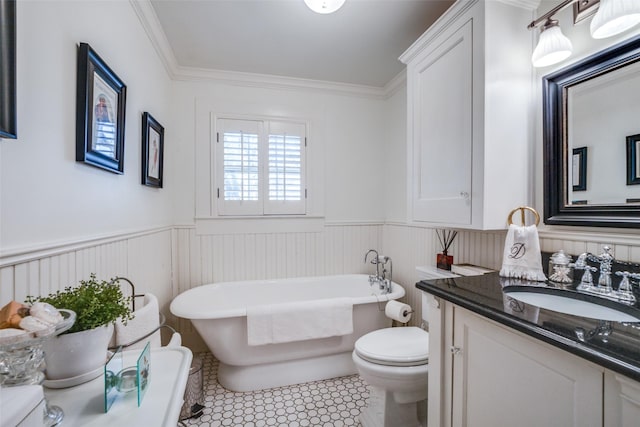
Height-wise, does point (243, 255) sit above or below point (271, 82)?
below

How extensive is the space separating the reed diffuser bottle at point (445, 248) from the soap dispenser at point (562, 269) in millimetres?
741

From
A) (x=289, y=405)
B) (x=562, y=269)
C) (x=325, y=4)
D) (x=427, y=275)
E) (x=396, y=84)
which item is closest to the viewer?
(x=562, y=269)

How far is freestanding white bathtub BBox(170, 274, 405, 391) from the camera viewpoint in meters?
1.85

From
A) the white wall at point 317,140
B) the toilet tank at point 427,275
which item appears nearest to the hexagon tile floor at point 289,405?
the toilet tank at point 427,275

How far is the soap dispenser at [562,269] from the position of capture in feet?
3.78

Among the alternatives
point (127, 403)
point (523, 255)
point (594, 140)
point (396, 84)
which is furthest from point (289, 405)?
point (396, 84)

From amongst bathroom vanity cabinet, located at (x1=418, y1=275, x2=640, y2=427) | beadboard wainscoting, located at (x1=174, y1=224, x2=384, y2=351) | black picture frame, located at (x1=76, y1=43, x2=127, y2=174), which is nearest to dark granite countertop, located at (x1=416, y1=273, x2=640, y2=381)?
bathroom vanity cabinet, located at (x1=418, y1=275, x2=640, y2=427)

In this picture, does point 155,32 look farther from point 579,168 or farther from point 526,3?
point 579,168

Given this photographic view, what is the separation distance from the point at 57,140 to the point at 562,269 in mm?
1951

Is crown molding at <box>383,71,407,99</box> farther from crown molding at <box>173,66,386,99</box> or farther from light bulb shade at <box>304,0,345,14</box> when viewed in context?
light bulb shade at <box>304,0,345,14</box>

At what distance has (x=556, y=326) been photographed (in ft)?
2.41

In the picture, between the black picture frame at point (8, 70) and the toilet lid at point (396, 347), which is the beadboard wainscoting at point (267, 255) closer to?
the toilet lid at point (396, 347)

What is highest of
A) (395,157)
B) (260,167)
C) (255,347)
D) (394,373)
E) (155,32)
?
(155,32)

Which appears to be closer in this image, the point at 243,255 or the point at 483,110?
the point at 483,110
